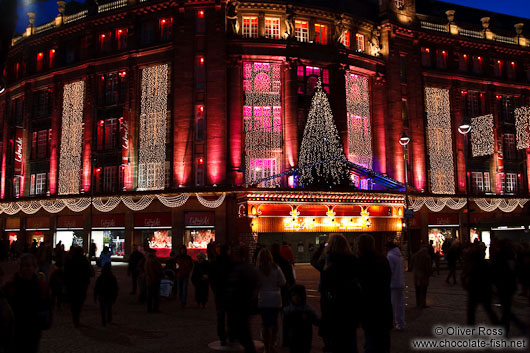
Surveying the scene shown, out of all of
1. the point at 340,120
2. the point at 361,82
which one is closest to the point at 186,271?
the point at 340,120

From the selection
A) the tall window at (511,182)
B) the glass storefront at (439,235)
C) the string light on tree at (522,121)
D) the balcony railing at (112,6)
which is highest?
the balcony railing at (112,6)

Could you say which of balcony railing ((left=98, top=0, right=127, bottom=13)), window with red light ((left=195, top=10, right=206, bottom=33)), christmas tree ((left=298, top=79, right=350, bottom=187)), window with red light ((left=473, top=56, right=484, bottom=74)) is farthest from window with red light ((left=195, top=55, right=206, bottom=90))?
window with red light ((left=473, top=56, right=484, bottom=74))

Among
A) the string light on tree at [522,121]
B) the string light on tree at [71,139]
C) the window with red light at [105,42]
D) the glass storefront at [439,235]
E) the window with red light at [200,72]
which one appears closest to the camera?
the window with red light at [200,72]

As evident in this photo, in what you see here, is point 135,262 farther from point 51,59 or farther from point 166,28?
point 51,59

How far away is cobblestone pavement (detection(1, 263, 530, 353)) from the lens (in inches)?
416

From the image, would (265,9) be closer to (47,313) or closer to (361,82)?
(361,82)

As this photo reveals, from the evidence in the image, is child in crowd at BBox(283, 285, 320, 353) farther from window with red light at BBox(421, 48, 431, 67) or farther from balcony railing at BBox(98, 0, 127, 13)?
window with red light at BBox(421, 48, 431, 67)

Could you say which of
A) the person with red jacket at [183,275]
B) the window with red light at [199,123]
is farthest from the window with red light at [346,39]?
the person with red jacket at [183,275]

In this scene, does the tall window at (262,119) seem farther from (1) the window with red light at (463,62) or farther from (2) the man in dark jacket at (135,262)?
(1) the window with red light at (463,62)

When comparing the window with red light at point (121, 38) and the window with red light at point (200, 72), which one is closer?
the window with red light at point (200, 72)

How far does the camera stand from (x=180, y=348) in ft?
34.1

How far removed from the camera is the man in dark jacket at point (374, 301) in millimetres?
7742

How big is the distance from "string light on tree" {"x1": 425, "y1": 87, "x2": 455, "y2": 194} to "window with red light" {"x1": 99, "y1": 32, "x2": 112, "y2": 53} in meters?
29.4

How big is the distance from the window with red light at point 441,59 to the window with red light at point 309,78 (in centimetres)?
1379
